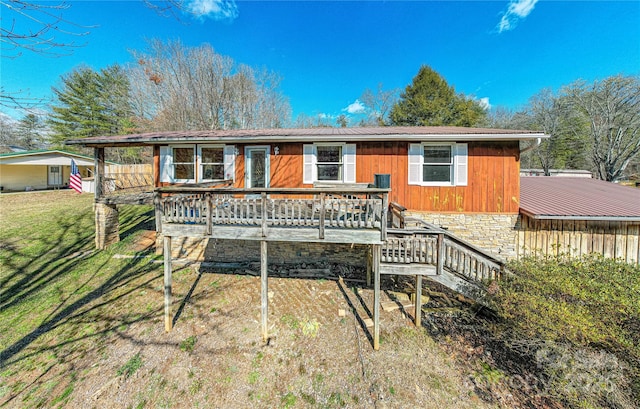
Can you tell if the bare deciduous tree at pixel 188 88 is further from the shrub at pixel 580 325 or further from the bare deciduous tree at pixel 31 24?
the shrub at pixel 580 325

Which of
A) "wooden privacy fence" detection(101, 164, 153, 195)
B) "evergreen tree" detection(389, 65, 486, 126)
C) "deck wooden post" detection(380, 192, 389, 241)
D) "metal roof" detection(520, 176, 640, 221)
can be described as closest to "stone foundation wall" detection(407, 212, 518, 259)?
"metal roof" detection(520, 176, 640, 221)

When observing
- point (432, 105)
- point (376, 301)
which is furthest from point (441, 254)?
point (432, 105)

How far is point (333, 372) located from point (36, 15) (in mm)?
6798

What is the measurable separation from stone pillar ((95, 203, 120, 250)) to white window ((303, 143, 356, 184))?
26.3 ft

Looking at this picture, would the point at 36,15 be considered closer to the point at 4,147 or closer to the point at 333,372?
the point at 333,372

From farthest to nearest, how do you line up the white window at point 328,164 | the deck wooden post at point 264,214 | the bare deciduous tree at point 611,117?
the bare deciduous tree at point 611,117 < the white window at point 328,164 < the deck wooden post at point 264,214

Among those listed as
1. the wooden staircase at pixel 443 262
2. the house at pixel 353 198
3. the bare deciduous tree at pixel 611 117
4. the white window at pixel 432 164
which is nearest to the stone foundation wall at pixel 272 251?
the house at pixel 353 198

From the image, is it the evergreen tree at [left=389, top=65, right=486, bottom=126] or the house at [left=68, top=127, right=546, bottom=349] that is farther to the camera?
the evergreen tree at [left=389, top=65, right=486, bottom=126]

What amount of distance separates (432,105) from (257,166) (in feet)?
75.8

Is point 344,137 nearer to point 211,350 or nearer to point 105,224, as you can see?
point 211,350

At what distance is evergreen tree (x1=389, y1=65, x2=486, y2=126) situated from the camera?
2419 cm

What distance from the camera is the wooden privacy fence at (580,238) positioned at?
6617mm

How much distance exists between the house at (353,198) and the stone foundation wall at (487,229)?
29 millimetres

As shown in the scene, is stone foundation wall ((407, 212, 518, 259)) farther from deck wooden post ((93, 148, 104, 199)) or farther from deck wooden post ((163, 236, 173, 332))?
deck wooden post ((93, 148, 104, 199))
